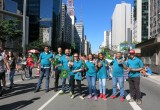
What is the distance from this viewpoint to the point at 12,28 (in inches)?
1833

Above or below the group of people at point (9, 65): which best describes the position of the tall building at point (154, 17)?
above

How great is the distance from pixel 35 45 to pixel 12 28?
2631 centimetres

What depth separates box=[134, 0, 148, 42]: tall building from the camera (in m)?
130

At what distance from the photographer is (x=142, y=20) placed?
132m

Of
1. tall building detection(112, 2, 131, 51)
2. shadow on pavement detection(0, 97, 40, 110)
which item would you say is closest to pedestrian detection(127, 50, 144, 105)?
shadow on pavement detection(0, 97, 40, 110)

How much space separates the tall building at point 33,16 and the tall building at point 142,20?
42027mm

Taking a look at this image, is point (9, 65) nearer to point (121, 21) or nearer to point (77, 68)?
point (77, 68)

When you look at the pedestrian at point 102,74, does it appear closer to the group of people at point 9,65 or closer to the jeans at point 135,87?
the jeans at point 135,87

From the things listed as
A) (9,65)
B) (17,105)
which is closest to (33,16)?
(9,65)

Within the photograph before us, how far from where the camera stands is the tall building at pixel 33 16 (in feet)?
389

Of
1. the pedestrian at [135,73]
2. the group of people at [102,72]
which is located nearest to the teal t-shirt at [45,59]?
the group of people at [102,72]

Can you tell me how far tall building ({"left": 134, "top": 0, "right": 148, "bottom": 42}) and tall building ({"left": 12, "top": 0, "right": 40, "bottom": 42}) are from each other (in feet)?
138

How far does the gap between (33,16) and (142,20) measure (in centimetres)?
4498

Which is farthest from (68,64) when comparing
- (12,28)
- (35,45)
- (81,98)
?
(35,45)
